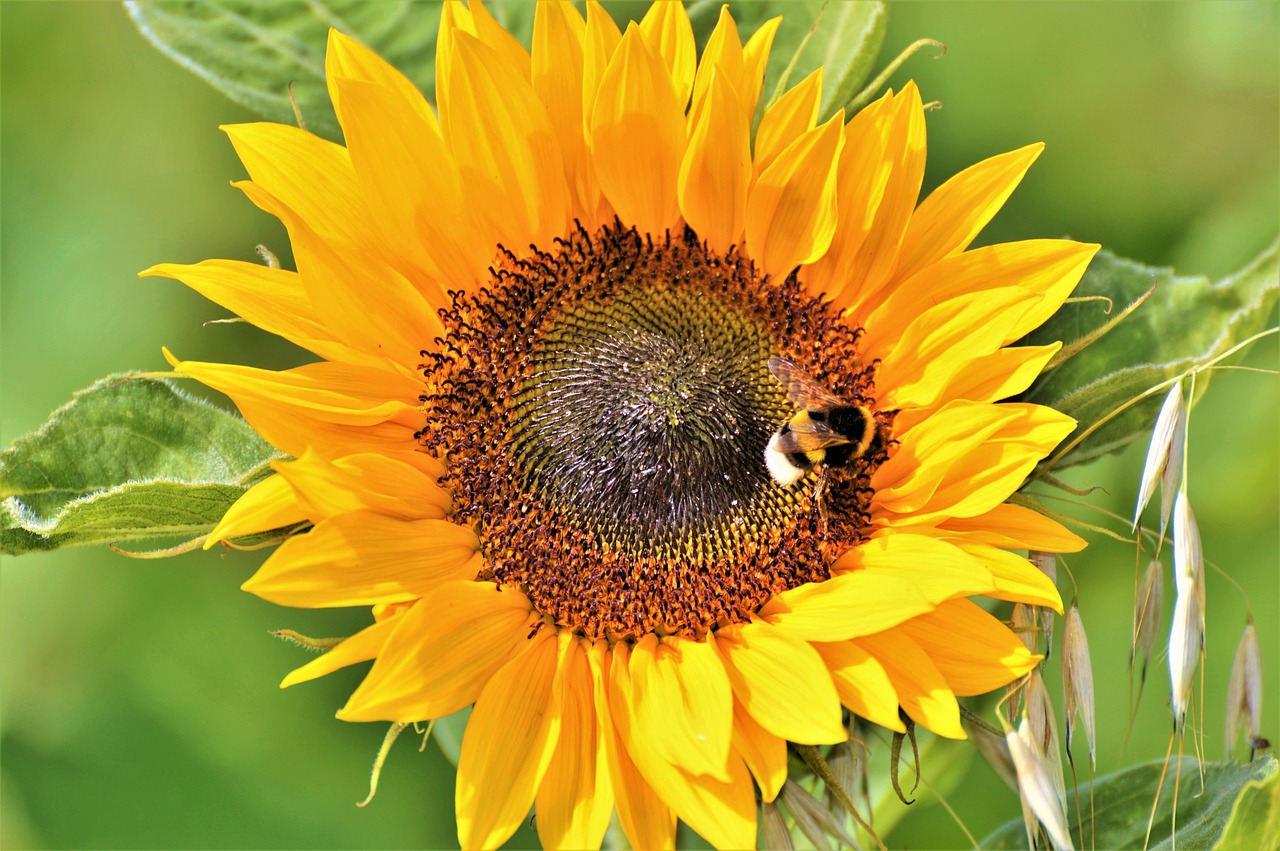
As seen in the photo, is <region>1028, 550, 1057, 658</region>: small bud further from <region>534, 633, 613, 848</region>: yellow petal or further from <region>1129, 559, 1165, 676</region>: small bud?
<region>534, 633, 613, 848</region>: yellow petal

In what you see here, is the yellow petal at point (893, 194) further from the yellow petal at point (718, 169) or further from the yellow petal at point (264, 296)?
the yellow petal at point (264, 296)

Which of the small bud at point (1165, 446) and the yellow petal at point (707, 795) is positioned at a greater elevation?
the small bud at point (1165, 446)

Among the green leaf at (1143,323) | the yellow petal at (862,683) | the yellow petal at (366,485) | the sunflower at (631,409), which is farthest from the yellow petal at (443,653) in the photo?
the green leaf at (1143,323)

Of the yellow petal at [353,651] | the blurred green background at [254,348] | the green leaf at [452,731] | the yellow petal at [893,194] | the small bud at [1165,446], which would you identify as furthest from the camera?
the blurred green background at [254,348]

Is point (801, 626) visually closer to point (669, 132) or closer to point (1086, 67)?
point (669, 132)

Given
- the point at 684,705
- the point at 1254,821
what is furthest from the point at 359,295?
the point at 1254,821

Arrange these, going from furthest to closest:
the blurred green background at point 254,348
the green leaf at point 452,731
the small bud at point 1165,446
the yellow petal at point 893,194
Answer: the blurred green background at point 254,348 → the green leaf at point 452,731 → the yellow petal at point 893,194 → the small bud at point 1165,446
